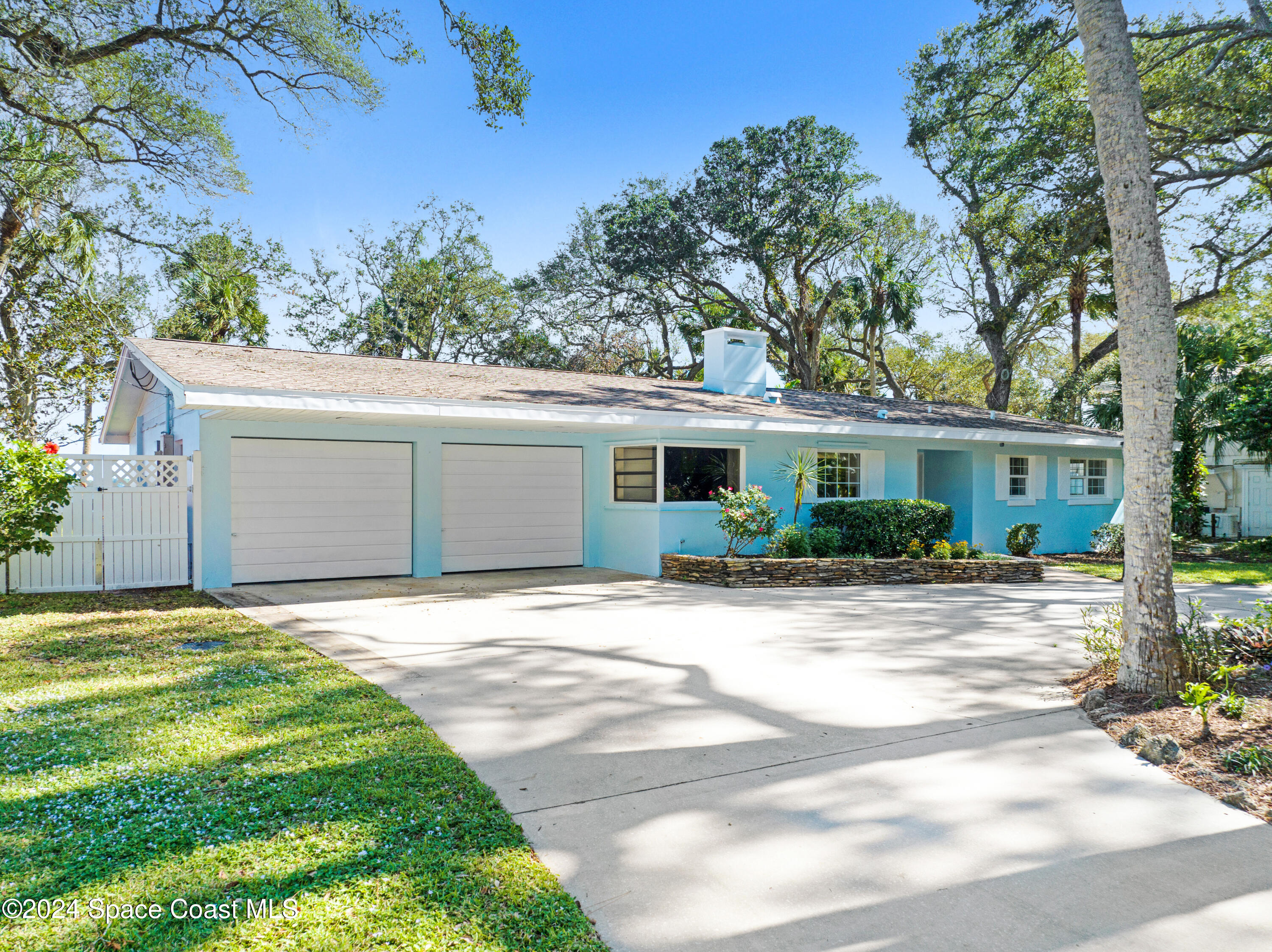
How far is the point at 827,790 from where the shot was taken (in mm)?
3662

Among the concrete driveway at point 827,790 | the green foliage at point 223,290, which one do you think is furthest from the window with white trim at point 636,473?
the green foliage at point 223,290

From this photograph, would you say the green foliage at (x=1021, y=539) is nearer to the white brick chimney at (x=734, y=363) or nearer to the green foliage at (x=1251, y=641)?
the white brick chimney at (x=734, y=363)

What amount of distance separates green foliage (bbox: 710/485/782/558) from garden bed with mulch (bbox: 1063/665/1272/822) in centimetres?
611

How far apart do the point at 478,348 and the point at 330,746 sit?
24725mm

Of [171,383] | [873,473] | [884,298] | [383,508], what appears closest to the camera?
[171,383]

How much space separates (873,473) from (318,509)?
9.14 m

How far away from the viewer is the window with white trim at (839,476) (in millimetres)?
13375

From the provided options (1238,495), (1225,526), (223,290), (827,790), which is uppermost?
(223,290)

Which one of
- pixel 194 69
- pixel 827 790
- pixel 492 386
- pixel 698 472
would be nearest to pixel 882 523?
pixel 698 472

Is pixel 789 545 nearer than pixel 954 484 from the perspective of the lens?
Yes

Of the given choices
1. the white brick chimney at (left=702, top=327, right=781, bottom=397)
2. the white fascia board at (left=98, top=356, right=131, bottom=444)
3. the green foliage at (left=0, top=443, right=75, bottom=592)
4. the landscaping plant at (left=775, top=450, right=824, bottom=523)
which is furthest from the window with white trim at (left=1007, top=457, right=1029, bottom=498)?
the white fascia board at (left=98, top=356, right=131, bottom=444)

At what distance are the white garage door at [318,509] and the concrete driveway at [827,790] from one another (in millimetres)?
3501

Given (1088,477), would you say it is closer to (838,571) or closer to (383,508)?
(838,571)

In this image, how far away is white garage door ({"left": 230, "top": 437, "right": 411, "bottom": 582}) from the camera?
34.3 feet
